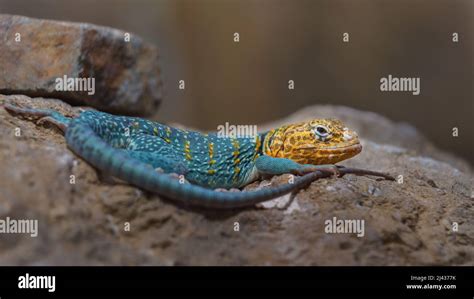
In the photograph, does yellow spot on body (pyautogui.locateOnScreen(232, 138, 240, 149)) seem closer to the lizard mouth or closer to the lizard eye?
the lizard mouth

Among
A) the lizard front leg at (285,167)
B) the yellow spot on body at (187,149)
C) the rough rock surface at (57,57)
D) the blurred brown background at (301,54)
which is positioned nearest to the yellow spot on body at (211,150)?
the yellow spot on body at (187,149)

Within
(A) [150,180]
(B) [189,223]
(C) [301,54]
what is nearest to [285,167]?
(B) [189,223]

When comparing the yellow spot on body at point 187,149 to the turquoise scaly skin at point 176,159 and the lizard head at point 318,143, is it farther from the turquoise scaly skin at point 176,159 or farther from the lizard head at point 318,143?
the lizard head at point 318,143

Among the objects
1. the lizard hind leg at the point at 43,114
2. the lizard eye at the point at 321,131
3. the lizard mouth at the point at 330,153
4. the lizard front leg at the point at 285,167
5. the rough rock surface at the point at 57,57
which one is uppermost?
the rough rock surface at the point at 57,57

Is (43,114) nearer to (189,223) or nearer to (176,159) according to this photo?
(176,159)
